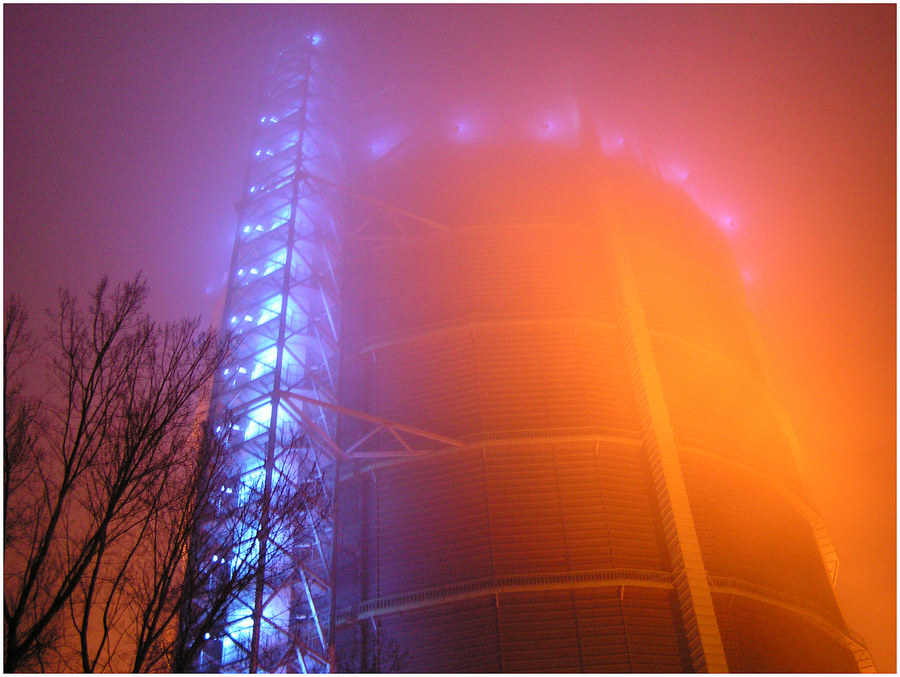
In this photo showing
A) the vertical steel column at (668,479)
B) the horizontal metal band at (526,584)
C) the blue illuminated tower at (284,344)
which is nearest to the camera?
the vertical steel column at (668,479)

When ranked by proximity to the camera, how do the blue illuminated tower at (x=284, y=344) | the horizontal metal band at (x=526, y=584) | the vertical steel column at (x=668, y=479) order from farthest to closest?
the blue illuminated tower at (x=284, y=344)
the horizontal metal band at (x=526, y=584)
the vertical steel column at (x=668, y=479)

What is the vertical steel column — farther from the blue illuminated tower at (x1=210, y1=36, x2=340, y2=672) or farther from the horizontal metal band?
the blue illuminated tower at (x1=210, y1=36, x2=340, y2=672)

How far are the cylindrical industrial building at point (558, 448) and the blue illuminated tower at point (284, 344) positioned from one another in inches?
28.8

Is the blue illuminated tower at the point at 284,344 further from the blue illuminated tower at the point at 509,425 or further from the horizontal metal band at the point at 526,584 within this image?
the horizontal metal band at the point at 526,584

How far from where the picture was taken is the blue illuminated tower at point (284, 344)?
55.3 ft

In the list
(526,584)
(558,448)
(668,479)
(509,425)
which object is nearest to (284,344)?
(509,425)

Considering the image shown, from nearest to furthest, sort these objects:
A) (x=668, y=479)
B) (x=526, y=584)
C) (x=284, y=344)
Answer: (x=526, y=584) → (x=668, y=479) → (x=284, y=344)

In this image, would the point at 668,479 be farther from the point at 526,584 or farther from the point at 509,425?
the point at 526,584

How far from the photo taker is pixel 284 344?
67.3 ft

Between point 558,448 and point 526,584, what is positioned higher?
point 558,448

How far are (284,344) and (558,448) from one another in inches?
306

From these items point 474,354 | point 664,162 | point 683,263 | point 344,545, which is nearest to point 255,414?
point 344,545

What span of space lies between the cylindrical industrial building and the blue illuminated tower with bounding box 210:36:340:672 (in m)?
0.73

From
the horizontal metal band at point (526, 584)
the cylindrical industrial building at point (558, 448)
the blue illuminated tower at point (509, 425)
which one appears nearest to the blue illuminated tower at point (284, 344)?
the blue illuminated tower at point (509, 425)
